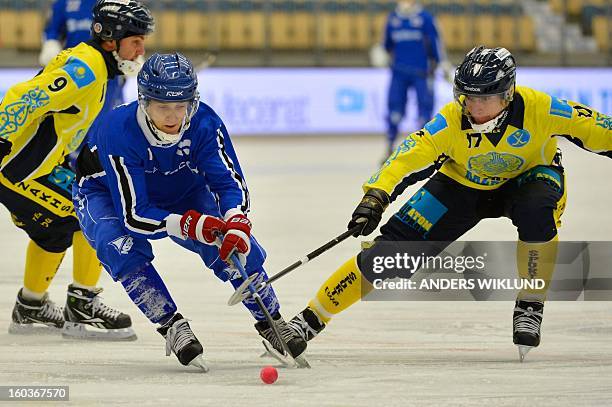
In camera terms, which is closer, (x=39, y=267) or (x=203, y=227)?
(x=203, y=227)

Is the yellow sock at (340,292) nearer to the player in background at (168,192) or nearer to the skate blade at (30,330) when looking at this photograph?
the player in background at (168,192)

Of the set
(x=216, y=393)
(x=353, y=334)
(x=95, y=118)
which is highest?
(x=95, y=118)

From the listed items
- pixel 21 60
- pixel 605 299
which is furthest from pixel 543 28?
pixel 605 299

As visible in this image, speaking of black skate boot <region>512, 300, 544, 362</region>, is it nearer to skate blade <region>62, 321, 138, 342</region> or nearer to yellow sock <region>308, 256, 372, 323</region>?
yellow sock <region>308, 256, 372, 323</region>


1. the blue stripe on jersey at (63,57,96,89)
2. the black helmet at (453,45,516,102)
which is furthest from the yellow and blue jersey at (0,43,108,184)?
the black helmet at (453,45,516,102)

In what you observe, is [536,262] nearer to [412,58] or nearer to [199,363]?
[199,363]

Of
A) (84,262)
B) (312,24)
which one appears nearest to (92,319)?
(84,262)

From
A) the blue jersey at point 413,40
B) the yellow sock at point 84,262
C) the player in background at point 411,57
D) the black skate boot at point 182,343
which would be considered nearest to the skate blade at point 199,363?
the black skate boot at point 182,343

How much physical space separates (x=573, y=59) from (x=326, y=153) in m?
5.04

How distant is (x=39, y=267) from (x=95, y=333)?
0.44m

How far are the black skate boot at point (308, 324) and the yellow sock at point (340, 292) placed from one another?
2cm

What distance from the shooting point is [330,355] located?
4633 millimetres

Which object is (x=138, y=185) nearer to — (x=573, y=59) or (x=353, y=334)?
(x=353, y=334)

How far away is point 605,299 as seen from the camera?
18.8ft
